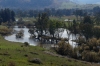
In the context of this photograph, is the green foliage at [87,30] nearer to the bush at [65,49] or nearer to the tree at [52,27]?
the tree at [52,27]

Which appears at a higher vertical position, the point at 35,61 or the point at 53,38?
the point at 35,61

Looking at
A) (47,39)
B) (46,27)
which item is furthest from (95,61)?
(46,27)

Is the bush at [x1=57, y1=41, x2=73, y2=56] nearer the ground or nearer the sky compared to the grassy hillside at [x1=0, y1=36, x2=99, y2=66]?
nearer the ground

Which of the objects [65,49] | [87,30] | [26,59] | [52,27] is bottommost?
[65,49]

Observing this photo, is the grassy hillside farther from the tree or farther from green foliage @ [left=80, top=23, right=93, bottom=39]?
the tree

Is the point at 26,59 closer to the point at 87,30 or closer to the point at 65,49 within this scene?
the point at 65,49

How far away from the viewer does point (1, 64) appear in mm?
44000

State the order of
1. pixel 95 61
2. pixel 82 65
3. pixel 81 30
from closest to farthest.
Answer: pixel 82 65 < pixel 95 61 < pixel 81 30

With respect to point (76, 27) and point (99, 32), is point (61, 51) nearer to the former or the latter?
point (99, 32)

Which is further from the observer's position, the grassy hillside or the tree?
the tree

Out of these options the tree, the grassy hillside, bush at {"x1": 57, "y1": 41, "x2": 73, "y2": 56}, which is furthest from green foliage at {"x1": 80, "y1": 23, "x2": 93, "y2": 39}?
the grassy hillside

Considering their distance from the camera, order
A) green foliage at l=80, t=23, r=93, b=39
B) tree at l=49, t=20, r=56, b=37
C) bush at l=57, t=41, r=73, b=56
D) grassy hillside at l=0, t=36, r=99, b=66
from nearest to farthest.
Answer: grassy hillside at l=0, t=36, r=99, b=66, bush at l=57, t=41, r=73, b=56, green foliage at l=80, t=23, r=93, b=39, tree at l=49, t=20, r=56, b=37

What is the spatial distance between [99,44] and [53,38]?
45.4m

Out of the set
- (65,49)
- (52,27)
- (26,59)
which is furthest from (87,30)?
(26,59)
